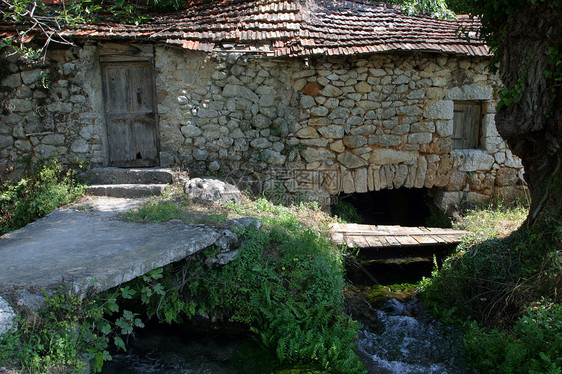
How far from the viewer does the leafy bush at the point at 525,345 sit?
3496 millimetres

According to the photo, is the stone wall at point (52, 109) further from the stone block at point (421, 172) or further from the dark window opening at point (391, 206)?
the stone block at point (421, 172)

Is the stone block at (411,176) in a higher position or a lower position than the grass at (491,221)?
higher

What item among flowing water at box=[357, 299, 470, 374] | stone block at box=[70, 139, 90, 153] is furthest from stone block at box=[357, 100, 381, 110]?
stone block at box=[70, 139, 90, 153]

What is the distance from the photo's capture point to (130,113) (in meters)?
6.89

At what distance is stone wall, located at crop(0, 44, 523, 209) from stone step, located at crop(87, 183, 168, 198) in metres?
0.61

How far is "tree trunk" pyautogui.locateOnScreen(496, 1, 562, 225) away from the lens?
161 inches

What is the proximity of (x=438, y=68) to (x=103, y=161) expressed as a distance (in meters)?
5.83

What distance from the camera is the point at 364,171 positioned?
693 cm

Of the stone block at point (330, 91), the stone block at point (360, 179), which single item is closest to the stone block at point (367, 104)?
the stone block at point (330, 91)

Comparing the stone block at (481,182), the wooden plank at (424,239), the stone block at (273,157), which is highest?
the stone block at (273,157)

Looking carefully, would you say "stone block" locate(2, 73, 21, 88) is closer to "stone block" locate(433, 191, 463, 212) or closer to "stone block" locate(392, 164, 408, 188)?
"stone block" locate(392, 164, 408, 188)

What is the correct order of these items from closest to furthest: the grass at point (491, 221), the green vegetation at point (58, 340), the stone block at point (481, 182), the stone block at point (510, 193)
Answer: the green vegetation at point (58, 340) < the grass at point (491, 221) < the stone block at point (481, 182) < the stone block at point (510, 193)

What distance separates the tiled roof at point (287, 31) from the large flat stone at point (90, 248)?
3014mm

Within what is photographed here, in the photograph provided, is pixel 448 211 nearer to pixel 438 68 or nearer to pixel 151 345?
pixel 438 68
